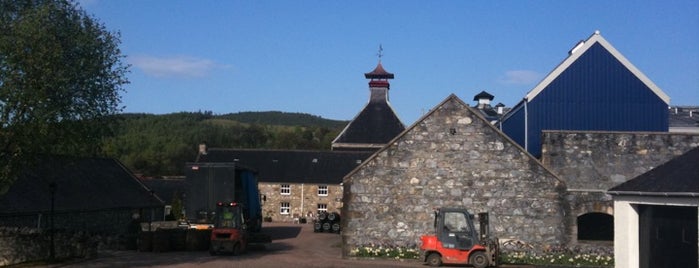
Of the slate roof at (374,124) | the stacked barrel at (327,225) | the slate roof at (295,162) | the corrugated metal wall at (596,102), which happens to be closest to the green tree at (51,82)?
the corrugated metal wall at (596,102)

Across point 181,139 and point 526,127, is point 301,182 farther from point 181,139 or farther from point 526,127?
point 181,139

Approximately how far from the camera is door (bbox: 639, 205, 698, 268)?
15.6 m

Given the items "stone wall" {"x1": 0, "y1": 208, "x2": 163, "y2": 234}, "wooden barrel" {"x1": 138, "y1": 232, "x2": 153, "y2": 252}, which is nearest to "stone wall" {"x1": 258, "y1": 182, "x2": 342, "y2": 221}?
"stone wall" {"x1": 0, "y1": 208, "x2": 163, "y2": 234}

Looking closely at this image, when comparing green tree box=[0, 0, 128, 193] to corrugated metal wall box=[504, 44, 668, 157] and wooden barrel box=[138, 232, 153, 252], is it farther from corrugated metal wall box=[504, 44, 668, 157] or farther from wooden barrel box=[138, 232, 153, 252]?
corrugated metal wall box=[504, 44, 668, 157]

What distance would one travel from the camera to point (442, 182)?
24.1 m

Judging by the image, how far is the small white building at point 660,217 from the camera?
15594 mm

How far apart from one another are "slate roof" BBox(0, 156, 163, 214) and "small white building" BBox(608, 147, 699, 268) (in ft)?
56.5

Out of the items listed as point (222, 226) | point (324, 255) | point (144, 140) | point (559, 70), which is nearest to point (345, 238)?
point (324, 255)

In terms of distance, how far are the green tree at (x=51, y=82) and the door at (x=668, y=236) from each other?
50.2 feet

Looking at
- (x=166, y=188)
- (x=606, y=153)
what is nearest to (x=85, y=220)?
(x=606, y=153)

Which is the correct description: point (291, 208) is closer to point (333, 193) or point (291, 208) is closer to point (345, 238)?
point (333, 193)

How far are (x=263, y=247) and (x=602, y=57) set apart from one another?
50.7 ft

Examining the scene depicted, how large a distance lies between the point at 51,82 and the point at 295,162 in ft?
139

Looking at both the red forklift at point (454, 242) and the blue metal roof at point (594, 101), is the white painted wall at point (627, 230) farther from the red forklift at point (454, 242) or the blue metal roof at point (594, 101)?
the blue metal roof at point (594, 101)
